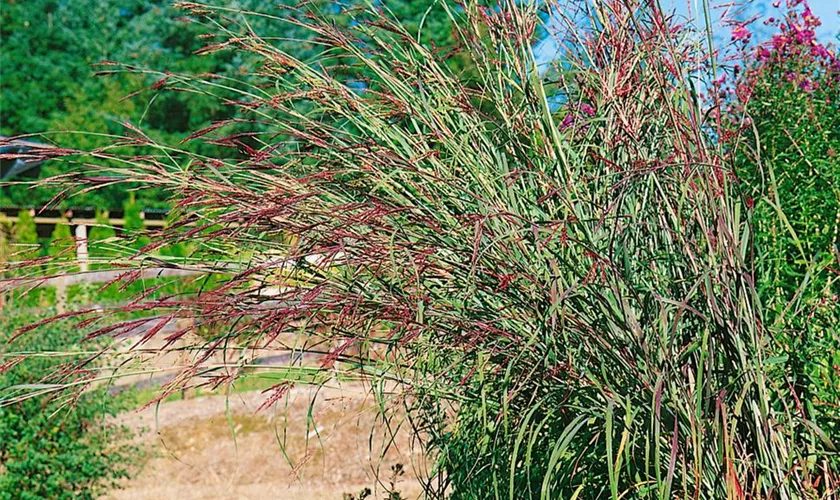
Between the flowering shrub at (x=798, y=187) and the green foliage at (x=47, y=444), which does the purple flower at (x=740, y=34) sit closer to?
the flowering shrub at (x=798, y=187)

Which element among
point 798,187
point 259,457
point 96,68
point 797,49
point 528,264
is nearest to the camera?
point 528,264

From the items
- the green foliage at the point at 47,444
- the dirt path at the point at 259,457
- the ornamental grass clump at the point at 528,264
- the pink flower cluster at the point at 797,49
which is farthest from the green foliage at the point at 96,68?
the ornamental grass clump at the point at 528,264

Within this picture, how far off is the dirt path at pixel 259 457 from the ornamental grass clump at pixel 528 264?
3.46m

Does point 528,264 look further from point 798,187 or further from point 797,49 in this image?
point 797,49

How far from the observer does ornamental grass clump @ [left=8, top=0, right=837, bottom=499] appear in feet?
5.97

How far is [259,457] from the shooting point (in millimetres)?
6938

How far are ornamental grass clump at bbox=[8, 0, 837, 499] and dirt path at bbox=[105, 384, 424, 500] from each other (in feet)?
11.4

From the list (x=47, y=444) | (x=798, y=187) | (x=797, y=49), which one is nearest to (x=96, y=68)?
(x=47, y=444)

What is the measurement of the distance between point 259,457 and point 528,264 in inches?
215

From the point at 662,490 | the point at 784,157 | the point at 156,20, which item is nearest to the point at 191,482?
the point at 784,157

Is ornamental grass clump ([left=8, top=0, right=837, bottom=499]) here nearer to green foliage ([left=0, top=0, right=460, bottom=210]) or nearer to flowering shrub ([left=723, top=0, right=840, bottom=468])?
flowering shrub ([left=723, top=0, right=840, bottom=468])

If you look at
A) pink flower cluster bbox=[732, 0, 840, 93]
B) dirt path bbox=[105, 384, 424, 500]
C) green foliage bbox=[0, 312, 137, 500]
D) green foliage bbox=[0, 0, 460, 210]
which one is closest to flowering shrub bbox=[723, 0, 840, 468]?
pink flower cluster bbox=[732, 0, 840, 93]

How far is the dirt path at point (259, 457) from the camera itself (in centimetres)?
608

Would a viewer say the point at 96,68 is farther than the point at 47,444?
Yes
